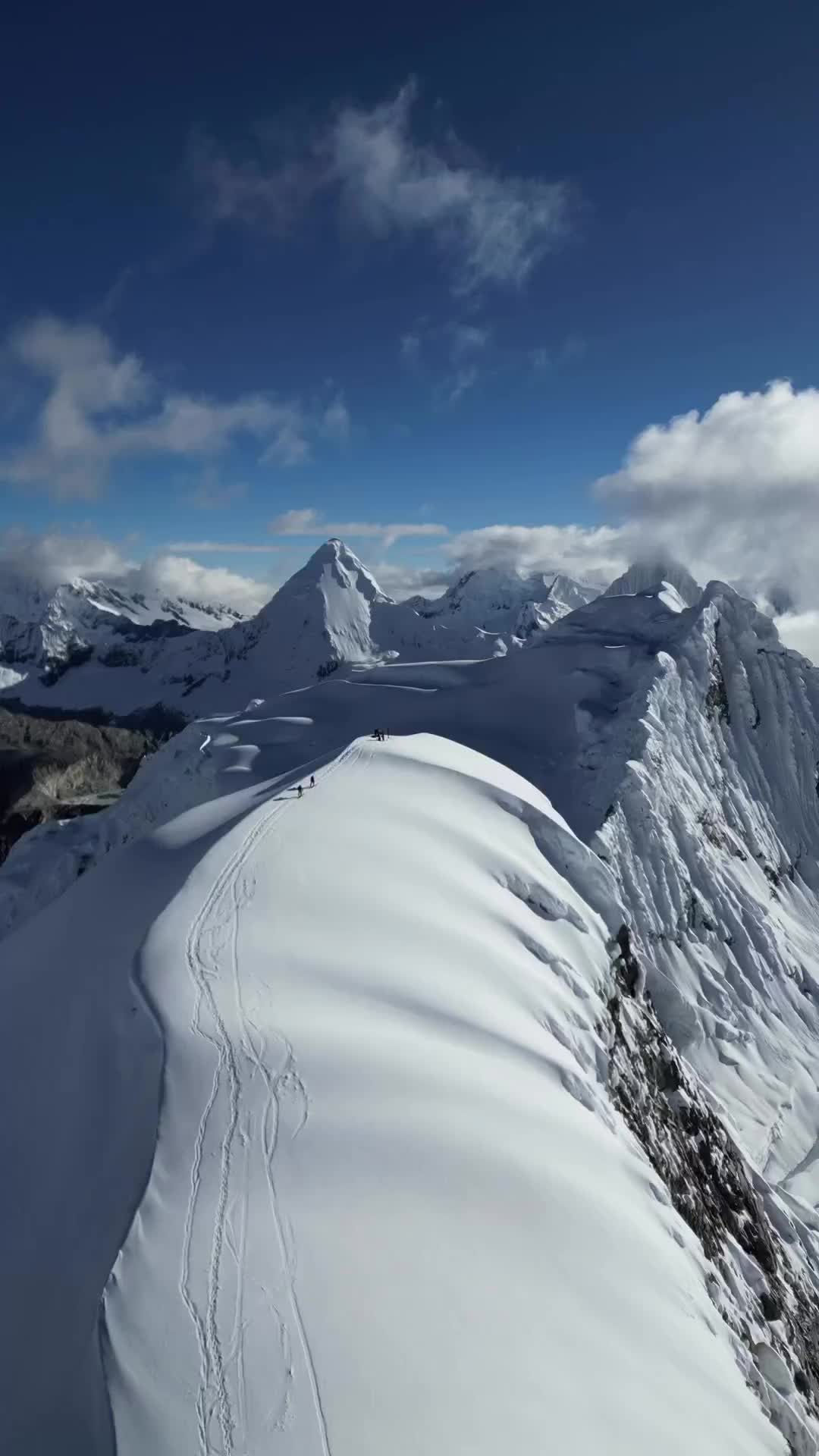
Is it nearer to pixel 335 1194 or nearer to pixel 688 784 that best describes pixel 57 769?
pixel 688 784

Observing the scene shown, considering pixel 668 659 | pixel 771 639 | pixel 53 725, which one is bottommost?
pixel 53 725

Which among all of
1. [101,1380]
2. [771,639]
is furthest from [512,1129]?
[771,639]

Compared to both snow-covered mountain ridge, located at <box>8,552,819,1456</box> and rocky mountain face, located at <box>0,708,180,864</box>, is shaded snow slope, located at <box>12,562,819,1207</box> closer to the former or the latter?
snow-covered mountain ridge, located at <box>8,552,819,1456</box>

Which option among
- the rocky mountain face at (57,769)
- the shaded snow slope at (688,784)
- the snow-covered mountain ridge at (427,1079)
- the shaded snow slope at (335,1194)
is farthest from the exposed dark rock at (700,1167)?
the rocky mountain face at (57,769)

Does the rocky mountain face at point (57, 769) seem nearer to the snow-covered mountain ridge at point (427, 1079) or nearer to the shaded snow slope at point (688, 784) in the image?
the shaded snow slope at point (688, 784)

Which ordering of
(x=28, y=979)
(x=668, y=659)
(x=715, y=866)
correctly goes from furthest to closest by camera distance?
1. (x=668, y=659)
2. (x=715, y=866)
3. (x=28, y=979)

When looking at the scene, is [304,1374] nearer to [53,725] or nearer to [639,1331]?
[639,1331]

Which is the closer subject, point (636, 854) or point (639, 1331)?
point (639, 1331)

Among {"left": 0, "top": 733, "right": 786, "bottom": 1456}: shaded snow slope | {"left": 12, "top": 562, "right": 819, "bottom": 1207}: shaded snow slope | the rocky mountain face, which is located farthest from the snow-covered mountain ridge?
the rocky mountain face
